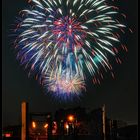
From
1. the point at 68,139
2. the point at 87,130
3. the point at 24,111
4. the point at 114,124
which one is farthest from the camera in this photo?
the point at 87,130

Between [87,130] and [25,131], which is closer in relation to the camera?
[25,131]

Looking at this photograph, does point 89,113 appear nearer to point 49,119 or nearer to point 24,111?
point 49,119

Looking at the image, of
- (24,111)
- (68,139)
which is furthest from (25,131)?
(68,139)
